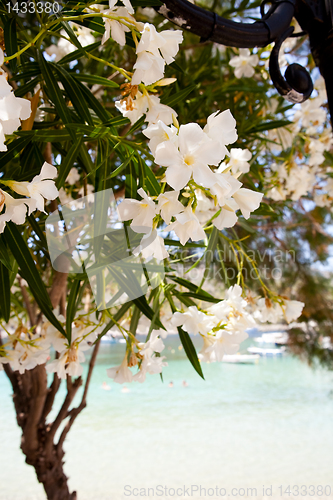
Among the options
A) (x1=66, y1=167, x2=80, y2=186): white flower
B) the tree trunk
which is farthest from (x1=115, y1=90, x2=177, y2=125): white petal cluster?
the tree trunk

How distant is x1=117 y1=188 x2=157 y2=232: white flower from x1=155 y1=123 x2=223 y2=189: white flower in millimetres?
50

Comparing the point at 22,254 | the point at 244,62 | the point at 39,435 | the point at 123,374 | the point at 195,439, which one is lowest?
the point at 195,439

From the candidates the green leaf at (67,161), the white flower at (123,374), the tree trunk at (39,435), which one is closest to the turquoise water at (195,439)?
Answer: the tree trunk at (39,435)

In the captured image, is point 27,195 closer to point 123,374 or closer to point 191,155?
point 191,155

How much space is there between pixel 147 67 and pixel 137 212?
0.12 m

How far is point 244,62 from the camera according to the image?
0.93 metres

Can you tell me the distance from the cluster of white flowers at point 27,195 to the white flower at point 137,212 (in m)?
0.05

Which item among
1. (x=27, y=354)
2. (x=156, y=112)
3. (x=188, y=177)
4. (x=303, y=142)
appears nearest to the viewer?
(x=188, y=177)

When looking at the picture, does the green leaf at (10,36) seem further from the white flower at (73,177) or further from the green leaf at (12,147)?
the white flower at (73,177)

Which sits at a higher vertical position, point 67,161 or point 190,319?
point 67,161

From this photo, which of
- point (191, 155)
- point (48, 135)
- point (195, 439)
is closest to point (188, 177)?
point (191, 155)

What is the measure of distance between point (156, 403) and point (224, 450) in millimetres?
2334

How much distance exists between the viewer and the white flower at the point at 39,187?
290 millimetres

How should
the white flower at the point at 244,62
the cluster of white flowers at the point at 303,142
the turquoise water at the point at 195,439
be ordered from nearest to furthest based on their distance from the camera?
the white flower at the point at 244,62 < the cluster of white flowers at the point at 303,142 < the turquoise water at the point at 195,439
